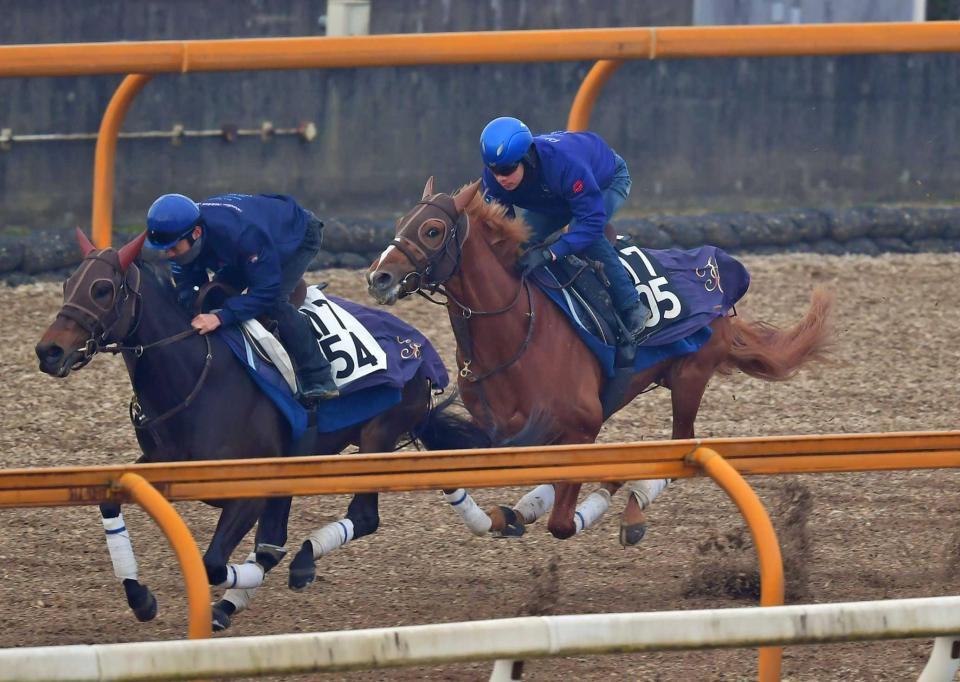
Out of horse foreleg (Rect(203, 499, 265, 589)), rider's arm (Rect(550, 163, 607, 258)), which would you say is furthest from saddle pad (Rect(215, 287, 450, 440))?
rider's arm (Rect(550, 163, 607, 258))

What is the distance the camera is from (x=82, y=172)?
10469 millimetres

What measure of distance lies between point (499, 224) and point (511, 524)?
1.10 m

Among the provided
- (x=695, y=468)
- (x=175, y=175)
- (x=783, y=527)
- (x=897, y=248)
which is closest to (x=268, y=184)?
(x=175, y=175)

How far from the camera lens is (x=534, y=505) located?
21.0ft

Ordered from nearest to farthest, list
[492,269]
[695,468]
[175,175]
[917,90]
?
[695,468], [492,269], [175,175], [917,90]

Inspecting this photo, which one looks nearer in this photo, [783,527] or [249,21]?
[783,527]

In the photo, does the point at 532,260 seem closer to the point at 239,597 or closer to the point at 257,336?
the point at 257,336

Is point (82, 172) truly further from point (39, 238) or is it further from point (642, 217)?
point (642, 217)

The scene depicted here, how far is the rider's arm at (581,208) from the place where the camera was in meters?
6.33

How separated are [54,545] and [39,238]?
3942mm

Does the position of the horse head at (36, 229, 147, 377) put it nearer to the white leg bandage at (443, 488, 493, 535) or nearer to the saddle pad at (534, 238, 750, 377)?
the white leg bandage at (443, 488, 493, 535)

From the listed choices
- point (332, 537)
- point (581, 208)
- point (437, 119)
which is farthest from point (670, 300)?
point (437, 119)

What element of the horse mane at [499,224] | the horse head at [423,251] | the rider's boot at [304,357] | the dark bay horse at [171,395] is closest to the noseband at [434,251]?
the horse head at [423,251]

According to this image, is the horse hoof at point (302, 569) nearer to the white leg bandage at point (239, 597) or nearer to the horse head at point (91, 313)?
the white leg bandage at point (239, 597)
